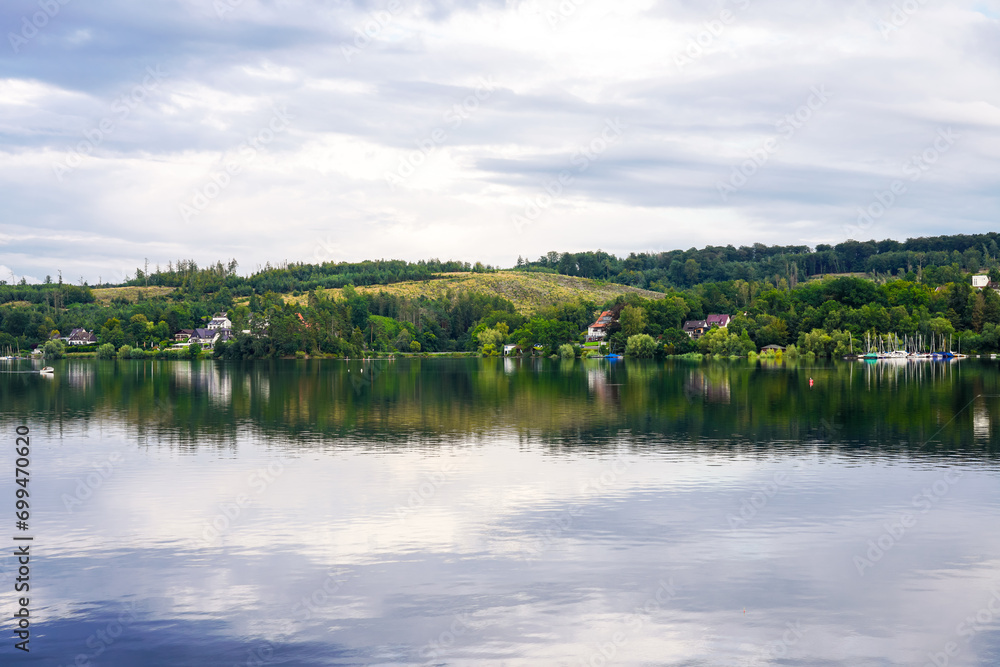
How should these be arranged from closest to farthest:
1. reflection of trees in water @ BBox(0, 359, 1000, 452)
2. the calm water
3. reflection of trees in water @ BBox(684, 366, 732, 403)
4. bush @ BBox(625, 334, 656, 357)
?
the calm water < reflection of trees in water @ BBox(0, 359, 1000, 452) < reflection of trees in water @ BBox(684, 366, 732, 403) < bush @ BBox(625, 334, 656, 357)

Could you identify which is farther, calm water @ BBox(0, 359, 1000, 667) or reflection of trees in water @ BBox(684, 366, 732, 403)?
reflection of trees in water @ BBox(684, 366, 732, 403)

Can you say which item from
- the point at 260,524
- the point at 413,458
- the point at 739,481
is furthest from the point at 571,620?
the point at 413,458

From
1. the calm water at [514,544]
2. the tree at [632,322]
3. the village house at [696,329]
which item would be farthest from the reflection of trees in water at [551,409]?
the village house at [696,329]

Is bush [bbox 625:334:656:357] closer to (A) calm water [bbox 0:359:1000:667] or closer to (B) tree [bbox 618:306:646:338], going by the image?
(B) tree [bbox 618:306:646:338]

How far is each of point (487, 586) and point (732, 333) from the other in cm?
16185

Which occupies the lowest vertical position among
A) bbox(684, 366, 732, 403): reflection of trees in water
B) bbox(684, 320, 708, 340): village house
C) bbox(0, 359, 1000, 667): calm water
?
bbox(684, 366, 732, 403): reflection of trees in water

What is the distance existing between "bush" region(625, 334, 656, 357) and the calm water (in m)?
131

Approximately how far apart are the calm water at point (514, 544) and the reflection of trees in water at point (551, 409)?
29.5 inches

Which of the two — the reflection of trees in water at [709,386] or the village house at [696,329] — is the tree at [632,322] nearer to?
the village house at [696,329]

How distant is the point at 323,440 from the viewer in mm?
43969

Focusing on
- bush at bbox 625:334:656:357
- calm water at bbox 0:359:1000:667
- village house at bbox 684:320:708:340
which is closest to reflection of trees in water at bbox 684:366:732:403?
calm water at bbox 0:359:1000:667

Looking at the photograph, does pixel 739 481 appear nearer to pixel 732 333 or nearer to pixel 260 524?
pixel 260 524

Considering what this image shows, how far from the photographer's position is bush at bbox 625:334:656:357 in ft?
592

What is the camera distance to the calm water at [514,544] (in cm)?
1623
